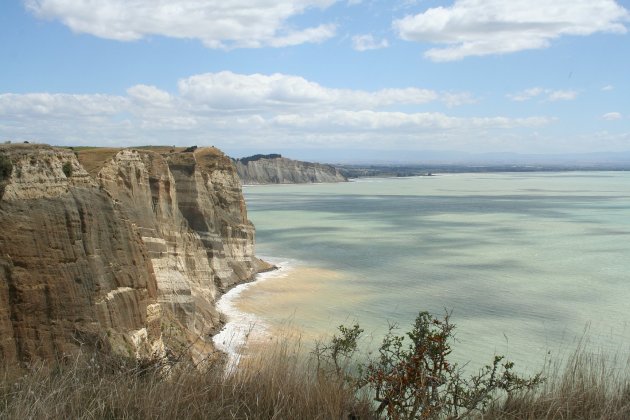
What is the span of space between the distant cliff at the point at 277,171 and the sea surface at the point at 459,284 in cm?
11163

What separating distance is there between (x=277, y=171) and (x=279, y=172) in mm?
675

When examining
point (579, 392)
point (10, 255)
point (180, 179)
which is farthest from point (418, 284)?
point (579, 392)

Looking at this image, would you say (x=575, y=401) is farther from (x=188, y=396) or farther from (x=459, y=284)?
(x=459, y=284)

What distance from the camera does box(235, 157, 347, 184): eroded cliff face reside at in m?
177

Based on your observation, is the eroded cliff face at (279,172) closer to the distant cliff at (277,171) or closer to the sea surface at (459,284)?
the distant cliff at (277,171)

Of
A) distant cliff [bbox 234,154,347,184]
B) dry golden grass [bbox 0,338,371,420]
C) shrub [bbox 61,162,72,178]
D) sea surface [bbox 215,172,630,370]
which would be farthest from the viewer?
distant cliff [bbox 234,154,347,184]

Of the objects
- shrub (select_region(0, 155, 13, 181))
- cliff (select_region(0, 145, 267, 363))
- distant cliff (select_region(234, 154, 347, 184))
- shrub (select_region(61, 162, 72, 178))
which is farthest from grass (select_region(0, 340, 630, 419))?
distant cliff (select_region(234, 154, 347, 184))

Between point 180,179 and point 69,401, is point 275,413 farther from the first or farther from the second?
point 180,179

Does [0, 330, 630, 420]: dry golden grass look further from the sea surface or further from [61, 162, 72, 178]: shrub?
[61, 162, 72, 178]: shrub

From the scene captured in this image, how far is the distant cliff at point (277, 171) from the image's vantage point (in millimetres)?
177375

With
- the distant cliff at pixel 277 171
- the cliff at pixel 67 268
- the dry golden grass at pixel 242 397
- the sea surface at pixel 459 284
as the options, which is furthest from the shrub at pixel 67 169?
the distant cliff at pixel 277 171

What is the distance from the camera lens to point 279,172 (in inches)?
7219

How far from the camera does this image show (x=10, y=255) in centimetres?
1248

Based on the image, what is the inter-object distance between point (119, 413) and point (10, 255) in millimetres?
8652
